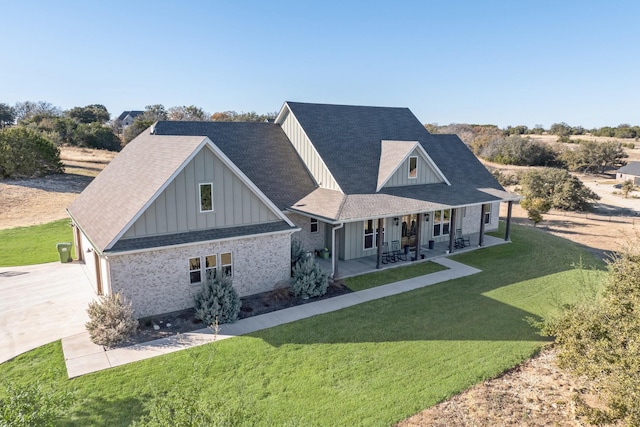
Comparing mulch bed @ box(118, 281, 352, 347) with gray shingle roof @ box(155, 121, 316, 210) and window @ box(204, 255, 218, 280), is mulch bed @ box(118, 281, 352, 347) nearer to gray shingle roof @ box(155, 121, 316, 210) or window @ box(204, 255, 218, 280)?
window @ box(204, 255, 218, 280)

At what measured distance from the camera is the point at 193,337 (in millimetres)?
12766

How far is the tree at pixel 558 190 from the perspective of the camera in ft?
132

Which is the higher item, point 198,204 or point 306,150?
point 306,150

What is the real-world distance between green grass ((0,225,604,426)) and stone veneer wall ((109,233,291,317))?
2.68 m

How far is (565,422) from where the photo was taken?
31.1 ft

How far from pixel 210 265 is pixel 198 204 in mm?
2297

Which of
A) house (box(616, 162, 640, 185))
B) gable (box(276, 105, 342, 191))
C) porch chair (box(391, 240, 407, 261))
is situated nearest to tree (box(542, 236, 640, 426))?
porch chair (box(391, 240, 407, 261))

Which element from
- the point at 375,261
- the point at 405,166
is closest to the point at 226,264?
the point at 375,261

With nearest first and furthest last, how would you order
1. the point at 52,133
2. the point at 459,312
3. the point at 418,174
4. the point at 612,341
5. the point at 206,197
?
the point at 612,341, the point at 206,197, the point at 459,312, the point at 418,174, the point at 52,133

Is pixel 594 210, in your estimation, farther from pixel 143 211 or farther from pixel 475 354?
pixel 143 211

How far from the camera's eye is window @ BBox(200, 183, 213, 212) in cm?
1444

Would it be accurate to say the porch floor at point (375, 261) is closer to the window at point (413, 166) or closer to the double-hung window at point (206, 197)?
the window at point (413, 166)

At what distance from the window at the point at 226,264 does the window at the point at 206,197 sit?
180 cm

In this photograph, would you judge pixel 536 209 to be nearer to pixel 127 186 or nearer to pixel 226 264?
pixel 226 264
